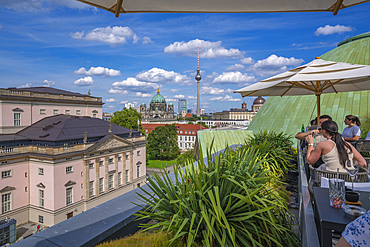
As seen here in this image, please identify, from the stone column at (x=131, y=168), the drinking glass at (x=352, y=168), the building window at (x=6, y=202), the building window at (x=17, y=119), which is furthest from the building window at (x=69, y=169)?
the drinking glass at (x=352, y=168)

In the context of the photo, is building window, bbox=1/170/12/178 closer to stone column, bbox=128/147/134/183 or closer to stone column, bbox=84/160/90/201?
stone column, bbox=84/160/90/201

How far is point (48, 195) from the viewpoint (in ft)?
78.4

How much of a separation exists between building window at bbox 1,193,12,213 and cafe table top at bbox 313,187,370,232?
96.5 ft

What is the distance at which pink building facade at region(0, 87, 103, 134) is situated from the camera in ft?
93.9

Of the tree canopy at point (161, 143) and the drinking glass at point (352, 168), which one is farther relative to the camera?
the tree canopy at point (161, 143)

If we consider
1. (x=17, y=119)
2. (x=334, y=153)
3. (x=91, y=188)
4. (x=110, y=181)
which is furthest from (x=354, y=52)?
(x=17, y=119)

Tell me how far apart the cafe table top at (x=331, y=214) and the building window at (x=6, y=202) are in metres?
29.4

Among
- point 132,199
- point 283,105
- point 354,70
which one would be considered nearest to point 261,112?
point 283,105

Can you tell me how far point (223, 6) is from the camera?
2.25 m

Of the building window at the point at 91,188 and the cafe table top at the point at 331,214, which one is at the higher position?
the cafe table top at the point at 331,214

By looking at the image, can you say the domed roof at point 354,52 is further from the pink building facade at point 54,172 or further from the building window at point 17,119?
the building window at point 17,119

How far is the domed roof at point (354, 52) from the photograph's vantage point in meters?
16.7

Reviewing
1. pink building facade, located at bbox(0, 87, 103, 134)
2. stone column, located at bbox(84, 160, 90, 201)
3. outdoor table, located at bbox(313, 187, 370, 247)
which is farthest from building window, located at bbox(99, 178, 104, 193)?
outdoor table, located at bbox(313, 187, 370, 247)

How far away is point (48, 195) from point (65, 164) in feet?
11.7
